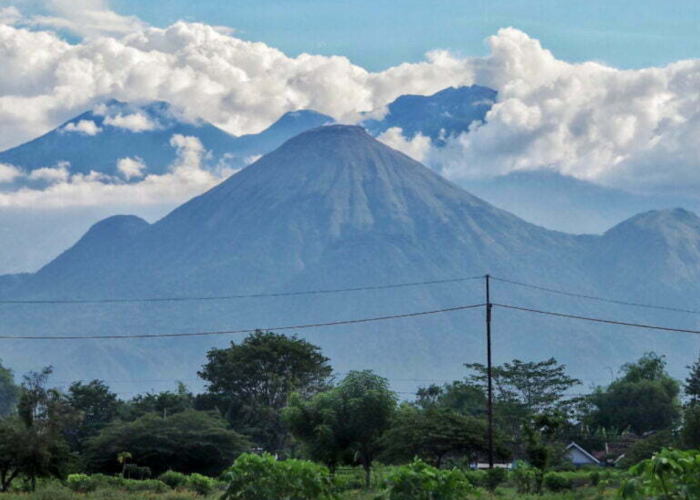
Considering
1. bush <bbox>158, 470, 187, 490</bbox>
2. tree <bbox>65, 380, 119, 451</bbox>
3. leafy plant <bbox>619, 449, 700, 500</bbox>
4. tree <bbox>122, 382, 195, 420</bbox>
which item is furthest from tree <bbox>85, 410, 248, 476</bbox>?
leafy plant <bbox>619, 449, 700, 500</bbox>

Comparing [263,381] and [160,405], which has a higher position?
[263,381]

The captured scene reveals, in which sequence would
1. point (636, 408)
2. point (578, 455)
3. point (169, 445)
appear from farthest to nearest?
point (636, 408)
point (578, 455)
point (169, 445)

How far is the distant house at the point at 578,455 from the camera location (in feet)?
313

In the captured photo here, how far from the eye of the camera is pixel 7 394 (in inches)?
6358

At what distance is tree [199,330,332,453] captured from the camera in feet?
306

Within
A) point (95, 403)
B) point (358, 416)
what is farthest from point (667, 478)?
point (95, 403)

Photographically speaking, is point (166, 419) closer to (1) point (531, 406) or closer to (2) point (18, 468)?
(2) point (18, 468)

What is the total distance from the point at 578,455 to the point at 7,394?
9442 cm

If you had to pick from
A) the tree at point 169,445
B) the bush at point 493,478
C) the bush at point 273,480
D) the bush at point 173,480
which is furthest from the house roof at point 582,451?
the bush at point 273,480

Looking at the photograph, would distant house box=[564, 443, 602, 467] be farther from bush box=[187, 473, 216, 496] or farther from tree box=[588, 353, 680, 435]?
bush box=[187, 473, 216, 496]

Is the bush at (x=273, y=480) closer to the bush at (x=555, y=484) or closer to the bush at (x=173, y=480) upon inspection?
the bush at (x=555, y=484)

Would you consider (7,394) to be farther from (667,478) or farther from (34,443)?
(667,478)

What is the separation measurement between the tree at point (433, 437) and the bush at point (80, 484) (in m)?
16.9

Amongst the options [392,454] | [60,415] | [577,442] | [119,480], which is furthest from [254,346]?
[60,415]
